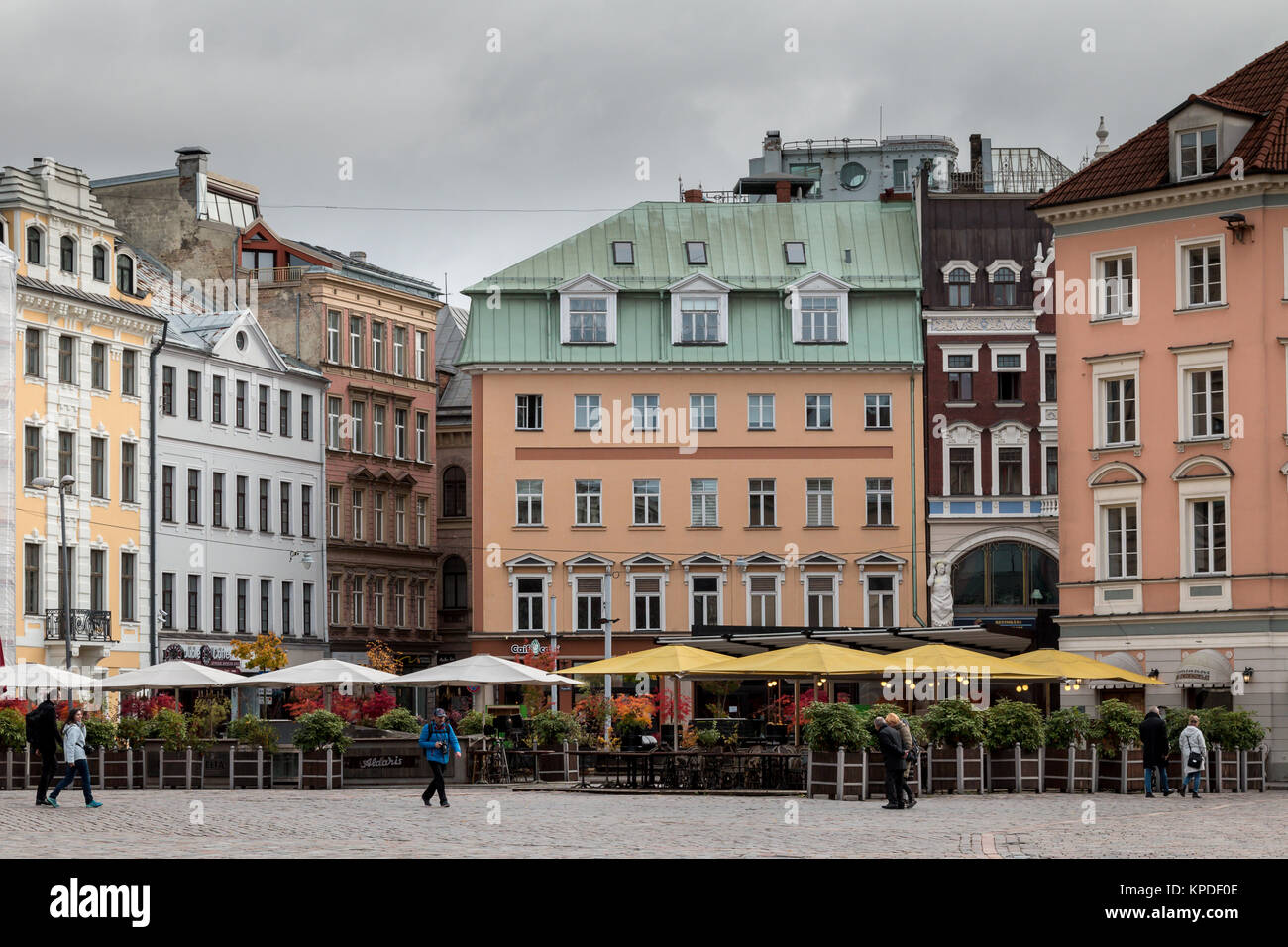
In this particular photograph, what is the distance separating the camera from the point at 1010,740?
131 feet

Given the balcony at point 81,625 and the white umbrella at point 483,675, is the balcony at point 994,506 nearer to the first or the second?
the balcony at point 81,625

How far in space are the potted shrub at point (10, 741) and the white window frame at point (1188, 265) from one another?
27.9 metres

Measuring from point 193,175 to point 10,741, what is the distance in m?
39.0

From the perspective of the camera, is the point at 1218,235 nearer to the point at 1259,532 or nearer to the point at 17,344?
the point at 1259,532

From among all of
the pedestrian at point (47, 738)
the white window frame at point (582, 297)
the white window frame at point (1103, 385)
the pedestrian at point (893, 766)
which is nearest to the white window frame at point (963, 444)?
the white window frame at point (582, 297)

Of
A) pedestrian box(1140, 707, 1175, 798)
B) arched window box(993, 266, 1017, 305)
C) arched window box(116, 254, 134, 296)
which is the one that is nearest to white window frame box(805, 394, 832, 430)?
arched window box(993, 266, 1017, 305)

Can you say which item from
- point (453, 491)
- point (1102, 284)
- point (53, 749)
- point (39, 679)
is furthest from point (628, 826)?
point (453, 491)

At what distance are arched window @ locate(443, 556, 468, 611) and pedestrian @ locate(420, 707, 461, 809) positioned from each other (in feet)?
163

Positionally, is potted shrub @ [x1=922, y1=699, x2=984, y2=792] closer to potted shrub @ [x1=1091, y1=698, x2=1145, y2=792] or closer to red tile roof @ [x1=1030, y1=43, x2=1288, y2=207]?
potted shrub @ [x1=1091, y1=698, x2=1145, y2=792]

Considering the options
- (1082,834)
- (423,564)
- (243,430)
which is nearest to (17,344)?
(243,430)

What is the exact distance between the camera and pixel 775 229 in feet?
257

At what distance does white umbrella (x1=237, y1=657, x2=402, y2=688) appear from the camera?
46.8 m

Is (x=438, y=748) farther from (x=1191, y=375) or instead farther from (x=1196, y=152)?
(x=1196, y=152)

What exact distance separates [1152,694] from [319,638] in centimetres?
3411
